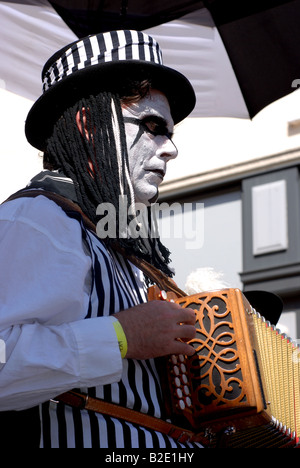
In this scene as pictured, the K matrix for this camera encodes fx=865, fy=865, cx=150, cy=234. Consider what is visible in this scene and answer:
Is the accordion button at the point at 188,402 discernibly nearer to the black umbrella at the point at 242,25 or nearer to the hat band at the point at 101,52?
the hat band at the point at 101,52

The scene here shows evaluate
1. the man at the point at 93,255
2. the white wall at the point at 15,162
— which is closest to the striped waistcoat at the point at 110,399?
the man at the point at 93,255

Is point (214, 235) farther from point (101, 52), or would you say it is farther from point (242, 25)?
point (101, 52)

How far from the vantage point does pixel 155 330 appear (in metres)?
2.38

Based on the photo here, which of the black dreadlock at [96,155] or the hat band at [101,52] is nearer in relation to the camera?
the black dreadlock at [96,155]

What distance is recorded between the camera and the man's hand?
2340 millimetres

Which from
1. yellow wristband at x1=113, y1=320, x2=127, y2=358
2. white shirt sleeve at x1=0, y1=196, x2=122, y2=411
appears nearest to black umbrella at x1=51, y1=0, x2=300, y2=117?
white shirt sleeve at x1=0, y1=196, x2=122, y2=411

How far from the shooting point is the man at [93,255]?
2193 mm

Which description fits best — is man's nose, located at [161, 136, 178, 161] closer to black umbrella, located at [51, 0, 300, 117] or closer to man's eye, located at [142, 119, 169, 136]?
man's eye, located at [142, 119, 169, 136]

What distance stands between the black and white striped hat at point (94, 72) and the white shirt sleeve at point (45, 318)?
1.99ft

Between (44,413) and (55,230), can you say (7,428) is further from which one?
(55,230)
